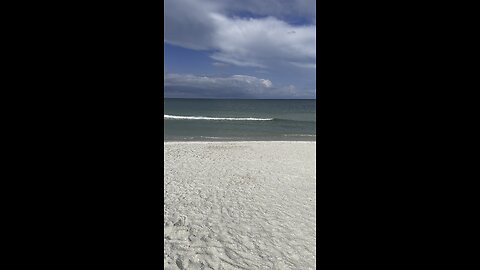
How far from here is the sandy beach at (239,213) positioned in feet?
14.4

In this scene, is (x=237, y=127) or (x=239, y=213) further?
(x=237, y=127)

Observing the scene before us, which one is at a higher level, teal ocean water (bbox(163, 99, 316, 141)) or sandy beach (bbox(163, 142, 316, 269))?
teal ocean water (bbox(163, 99, 316, 141))

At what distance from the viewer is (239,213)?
6141 mm

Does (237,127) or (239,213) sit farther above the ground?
(237,127)

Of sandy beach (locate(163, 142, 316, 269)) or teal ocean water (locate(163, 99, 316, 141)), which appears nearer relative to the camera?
sandy beach (locate(163, 142, 316, 269))

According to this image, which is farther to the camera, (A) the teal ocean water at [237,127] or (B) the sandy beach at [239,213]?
(A) the teal ocean water at [237,127]

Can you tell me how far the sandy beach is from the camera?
14.4ft

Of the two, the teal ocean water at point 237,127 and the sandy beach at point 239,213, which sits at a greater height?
the teal ocean water at point 237,127
